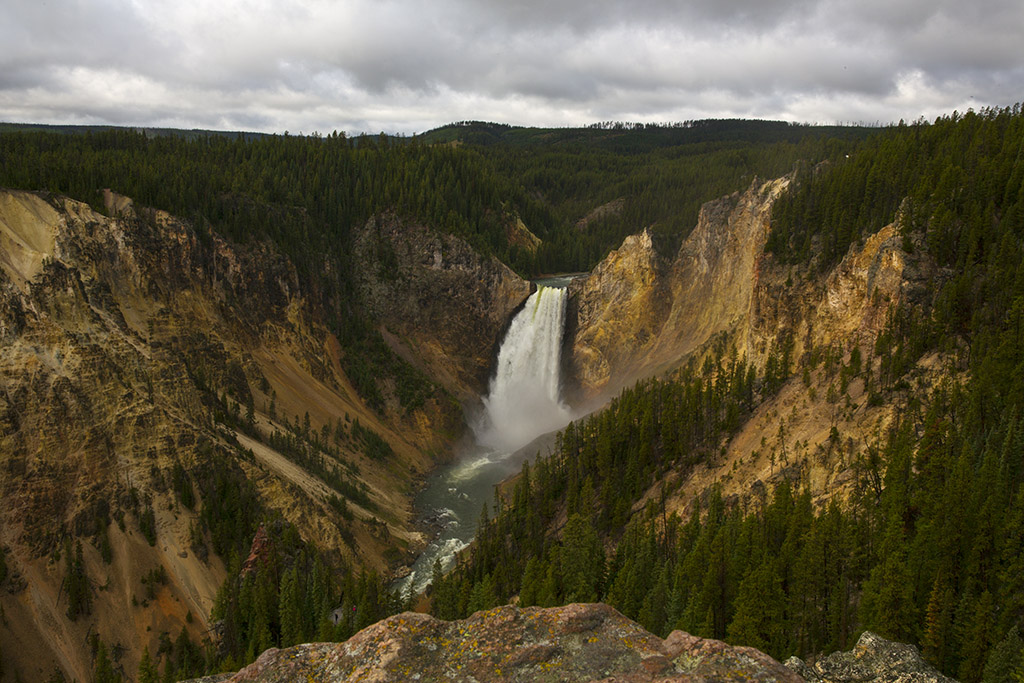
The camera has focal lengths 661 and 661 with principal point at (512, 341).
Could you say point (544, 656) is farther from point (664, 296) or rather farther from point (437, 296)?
A: point (437, 296)

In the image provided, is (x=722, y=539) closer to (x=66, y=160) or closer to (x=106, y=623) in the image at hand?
(x=106, y=623)

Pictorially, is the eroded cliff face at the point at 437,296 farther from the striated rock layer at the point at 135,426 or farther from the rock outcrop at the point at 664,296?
the striated rock layer at the point at 135,426

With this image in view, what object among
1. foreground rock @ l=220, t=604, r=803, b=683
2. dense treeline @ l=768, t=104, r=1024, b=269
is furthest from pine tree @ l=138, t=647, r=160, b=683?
dense treeline @ l=768, t=104, r=1024, b=269

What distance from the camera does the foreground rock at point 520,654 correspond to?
987cm

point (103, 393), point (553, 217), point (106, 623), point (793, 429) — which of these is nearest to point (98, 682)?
point (106, 623)

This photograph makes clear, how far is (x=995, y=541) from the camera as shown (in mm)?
23891

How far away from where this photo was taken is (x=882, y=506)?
29.1 m

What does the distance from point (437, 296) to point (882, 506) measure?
5969 cm

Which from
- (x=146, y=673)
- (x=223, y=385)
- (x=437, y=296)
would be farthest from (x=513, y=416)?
(x=146, y=673)

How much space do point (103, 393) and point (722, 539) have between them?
37.7 metres

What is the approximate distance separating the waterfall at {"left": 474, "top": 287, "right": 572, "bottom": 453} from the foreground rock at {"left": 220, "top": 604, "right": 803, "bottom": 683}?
63.3m

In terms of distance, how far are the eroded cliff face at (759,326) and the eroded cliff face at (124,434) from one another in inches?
1068

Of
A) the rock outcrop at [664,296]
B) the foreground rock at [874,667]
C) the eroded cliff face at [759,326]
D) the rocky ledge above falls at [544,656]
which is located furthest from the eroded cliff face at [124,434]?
the foreground rock at [874,667]

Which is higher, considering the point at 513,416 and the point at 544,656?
the point at 544,656
